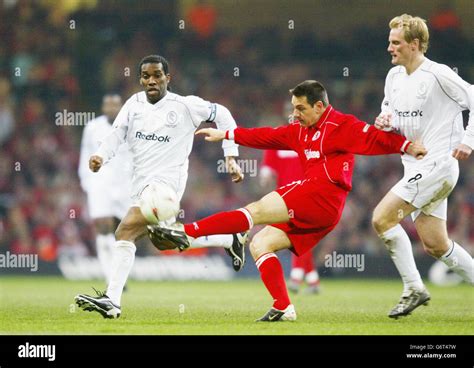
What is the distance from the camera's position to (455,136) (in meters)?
8.05

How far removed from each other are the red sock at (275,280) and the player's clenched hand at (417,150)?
1.43m

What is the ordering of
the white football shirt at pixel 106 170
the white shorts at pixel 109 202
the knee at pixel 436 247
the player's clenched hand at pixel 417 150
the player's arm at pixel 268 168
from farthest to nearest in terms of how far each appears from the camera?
1. the player's arm at pixel 268 168
2. the white football shirt at pixel 106 170
3. the white shorts at pixel 109 202
4. the knee at pixel 436 247
5. the player's clenched hand at pixel 417 150

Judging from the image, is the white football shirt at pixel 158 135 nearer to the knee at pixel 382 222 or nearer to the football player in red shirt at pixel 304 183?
the football player in red shirt at pixel 304 183

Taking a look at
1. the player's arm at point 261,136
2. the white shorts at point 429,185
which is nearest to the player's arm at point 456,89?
the white shorts at point 429,185

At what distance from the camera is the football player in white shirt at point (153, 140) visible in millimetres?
8102

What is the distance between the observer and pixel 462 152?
7.50 metres

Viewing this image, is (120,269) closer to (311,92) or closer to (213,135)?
(213,135)

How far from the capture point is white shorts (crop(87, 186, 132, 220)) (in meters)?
11.9

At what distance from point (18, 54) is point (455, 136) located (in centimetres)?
1213

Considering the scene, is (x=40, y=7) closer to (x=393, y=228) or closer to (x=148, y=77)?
(x=148, y=77)

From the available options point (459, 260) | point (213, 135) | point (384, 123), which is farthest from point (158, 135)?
point (459, 260)

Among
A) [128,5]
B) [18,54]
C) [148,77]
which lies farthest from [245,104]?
[148,77]

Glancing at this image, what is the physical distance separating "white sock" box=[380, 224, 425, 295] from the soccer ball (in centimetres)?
183

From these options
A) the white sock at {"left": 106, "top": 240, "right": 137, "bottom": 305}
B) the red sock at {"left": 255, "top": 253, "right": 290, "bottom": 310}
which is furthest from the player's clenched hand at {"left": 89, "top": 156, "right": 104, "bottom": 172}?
the red sock at {"left": 255, "top": 253, "right": 290, "bottom": 310}
